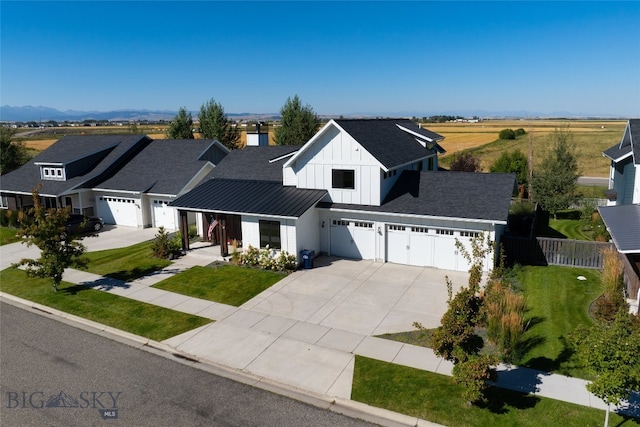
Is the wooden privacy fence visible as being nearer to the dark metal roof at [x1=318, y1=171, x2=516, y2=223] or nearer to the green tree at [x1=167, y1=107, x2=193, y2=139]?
the dark metal roof at [x1=318, y1=171, x2=516, y2=223]

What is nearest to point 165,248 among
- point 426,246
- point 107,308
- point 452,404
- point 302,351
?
point 107,308

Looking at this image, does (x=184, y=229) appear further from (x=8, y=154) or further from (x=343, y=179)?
(x=8, y=154)

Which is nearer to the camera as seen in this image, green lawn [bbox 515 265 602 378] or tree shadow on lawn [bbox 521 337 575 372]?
tree shadow on lawn [bbox 521 337 575 372]

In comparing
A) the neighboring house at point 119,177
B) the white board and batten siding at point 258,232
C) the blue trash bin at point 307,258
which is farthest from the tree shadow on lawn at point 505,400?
the neighboring house at point 119,177

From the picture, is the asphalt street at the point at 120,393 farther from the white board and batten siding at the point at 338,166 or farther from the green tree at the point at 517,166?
the green tree at the point at 517,166

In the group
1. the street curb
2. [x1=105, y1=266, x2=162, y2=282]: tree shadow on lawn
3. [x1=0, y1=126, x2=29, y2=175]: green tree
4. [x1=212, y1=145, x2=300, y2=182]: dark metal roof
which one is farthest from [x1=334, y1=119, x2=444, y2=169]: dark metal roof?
[x1=0, y1=126, x2=29, y2=175]: green tree

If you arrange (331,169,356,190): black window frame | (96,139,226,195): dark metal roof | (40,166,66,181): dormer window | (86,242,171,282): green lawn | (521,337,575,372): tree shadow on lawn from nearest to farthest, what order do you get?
1. (521,337,575,372): tree shadow on lawn
2. (86,242,171,282): green lawn
3. (331,169,356,190): black window frame
4. (96,139,226,195): dark metal roof
5. (40,166,66,181): dormer window

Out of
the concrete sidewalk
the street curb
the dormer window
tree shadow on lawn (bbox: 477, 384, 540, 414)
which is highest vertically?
the dormer window
